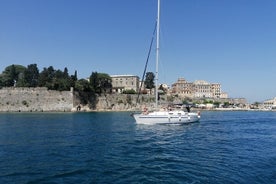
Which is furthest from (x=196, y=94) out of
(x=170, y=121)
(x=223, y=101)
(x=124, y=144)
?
(x=124, y=144)

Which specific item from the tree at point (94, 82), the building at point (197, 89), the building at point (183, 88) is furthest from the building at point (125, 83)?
the tree at point (94, 82)

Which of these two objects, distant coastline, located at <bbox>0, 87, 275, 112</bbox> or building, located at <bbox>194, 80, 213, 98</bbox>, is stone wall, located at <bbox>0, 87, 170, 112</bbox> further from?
building, located at <bbox>194, 80, 213, 98</bbox>

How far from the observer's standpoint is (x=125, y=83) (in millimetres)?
126438

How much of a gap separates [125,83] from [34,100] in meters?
55.9

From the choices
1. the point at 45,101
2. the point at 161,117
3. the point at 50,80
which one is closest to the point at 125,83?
the point at 50,80

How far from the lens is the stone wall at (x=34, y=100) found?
72938 mm

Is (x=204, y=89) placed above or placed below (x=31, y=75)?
above

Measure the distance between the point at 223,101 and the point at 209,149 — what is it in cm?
13285

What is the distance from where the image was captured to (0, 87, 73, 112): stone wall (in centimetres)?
7294

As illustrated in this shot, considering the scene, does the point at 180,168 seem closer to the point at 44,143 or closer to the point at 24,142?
the point at 44,143

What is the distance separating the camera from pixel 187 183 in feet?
35.7

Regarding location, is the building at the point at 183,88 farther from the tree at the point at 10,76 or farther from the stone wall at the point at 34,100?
the stone wall at the point at 34,100

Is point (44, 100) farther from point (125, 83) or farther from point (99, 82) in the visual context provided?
point (125, 83)

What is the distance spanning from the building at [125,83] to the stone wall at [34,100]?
4838 cm
